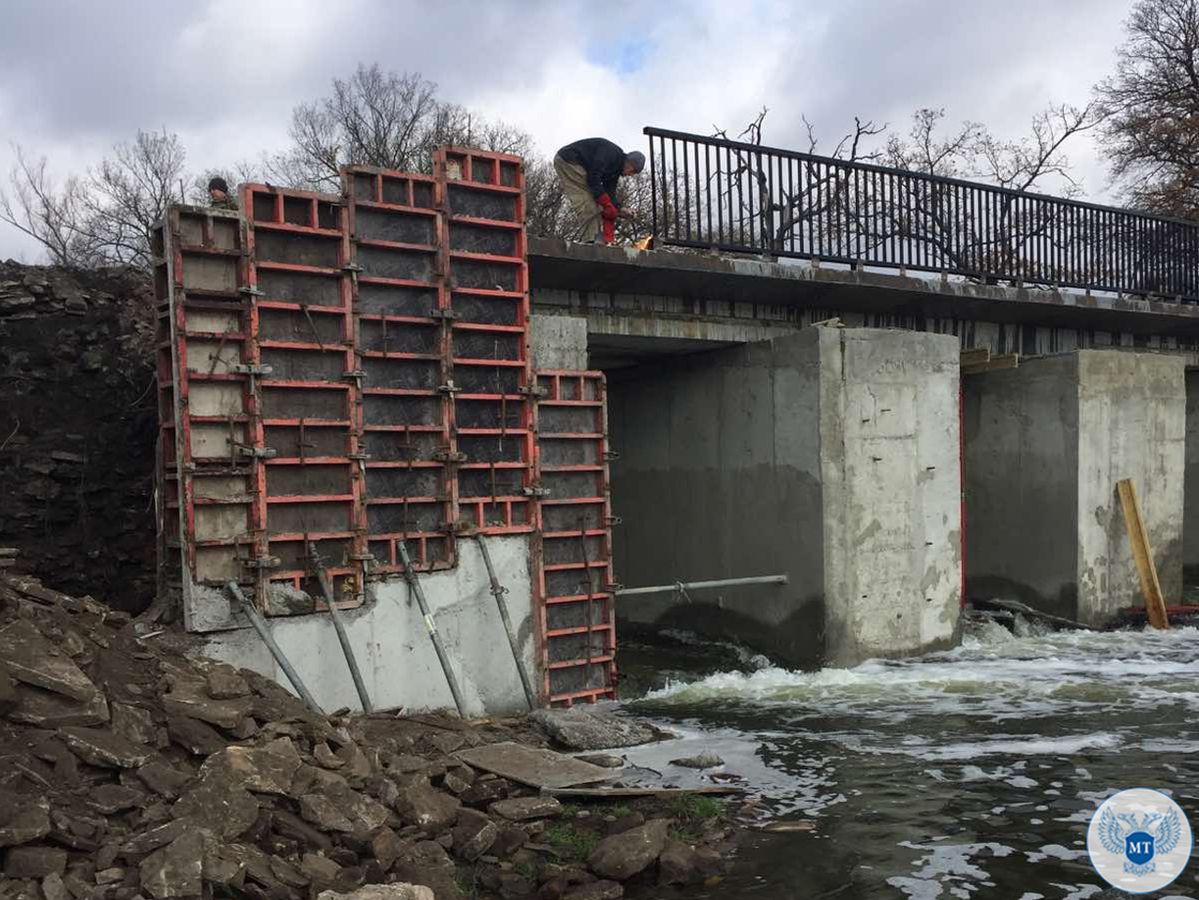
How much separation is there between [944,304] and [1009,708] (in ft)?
22.4

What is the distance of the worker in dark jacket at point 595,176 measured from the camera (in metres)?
12.8

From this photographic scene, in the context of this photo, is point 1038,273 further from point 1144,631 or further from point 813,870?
point 813,870

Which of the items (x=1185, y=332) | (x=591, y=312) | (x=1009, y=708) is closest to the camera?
(x=1009, y=708)

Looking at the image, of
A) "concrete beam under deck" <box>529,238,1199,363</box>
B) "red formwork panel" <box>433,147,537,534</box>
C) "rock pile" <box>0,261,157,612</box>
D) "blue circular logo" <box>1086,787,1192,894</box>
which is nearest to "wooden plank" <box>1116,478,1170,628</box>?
"concrete beam under deck" <box>529,238,1199,363</box>

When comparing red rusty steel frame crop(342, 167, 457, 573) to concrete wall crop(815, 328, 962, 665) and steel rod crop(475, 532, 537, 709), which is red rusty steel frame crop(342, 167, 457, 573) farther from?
concrete wall crop(815, 328, 962, 665)

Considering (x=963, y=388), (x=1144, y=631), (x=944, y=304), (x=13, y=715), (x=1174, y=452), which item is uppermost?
(x=944, y=304)

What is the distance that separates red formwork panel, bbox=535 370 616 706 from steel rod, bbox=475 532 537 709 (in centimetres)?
48

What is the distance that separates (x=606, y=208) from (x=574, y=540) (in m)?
4.18

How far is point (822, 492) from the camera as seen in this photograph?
1346 centimetres

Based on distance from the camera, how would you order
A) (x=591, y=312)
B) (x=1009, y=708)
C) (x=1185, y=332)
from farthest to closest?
(x=1185, y=332) → (x=591, y=312) → (x=1009, y=708)

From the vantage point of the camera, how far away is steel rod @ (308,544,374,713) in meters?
9.67

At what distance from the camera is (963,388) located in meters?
18.2

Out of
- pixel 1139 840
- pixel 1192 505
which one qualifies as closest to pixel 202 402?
pixel 1139 840

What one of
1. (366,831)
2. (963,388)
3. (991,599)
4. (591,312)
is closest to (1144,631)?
(991,599)
